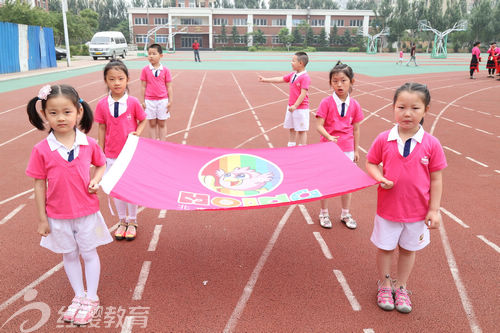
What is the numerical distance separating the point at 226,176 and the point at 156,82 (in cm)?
372

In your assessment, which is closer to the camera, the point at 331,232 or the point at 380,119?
the point at 331,232

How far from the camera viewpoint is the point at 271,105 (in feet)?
43.0

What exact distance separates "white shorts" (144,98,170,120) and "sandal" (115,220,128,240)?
3208 millimetres

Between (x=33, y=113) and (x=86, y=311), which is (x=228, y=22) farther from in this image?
(x=86, y=311)

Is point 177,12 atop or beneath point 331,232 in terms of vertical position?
atop

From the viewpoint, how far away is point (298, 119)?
668cm

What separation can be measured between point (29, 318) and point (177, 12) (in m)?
78.1

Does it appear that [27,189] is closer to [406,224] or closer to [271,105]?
[406,224]

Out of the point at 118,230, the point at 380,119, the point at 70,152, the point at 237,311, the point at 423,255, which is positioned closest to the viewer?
the point at 70,152

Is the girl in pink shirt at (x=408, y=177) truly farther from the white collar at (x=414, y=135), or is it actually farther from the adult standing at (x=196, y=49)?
the adult standing at (x=196, y=49)

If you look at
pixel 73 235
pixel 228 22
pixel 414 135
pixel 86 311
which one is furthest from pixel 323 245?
pixel 228 22

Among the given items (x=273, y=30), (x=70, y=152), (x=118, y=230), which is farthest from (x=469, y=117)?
(x=273, y=30)

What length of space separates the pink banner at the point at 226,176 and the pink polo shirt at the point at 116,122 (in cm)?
36

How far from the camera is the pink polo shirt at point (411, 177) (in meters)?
2.79
